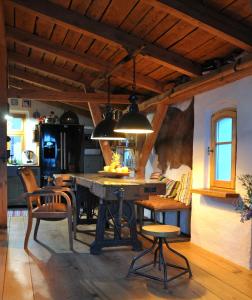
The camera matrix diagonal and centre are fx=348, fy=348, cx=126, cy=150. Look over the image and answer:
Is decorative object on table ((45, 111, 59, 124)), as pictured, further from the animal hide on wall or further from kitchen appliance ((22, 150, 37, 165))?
the animal hide on wall

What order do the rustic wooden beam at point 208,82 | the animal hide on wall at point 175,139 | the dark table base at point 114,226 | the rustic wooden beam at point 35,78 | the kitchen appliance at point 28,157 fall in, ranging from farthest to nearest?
the kitchen appliance at point 28,157, the rustic wooden beam at point 35,78, the animal hide on wall at point 175,139, the dark table base at point 114,226, the rustic wooden beam at point 208,82

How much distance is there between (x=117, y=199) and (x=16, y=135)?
5754 mm

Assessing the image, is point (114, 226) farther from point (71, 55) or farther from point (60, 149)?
point (60, 149)

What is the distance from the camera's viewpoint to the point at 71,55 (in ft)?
16.9

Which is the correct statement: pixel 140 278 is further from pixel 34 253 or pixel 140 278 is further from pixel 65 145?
pixel 65 145

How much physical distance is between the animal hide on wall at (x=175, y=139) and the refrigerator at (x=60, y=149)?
269 cm

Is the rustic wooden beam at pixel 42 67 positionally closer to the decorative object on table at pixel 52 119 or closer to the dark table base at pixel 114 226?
the decorative object on table at pixel 52 119

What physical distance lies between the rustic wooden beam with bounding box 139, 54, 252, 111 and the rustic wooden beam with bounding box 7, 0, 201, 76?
202 mm

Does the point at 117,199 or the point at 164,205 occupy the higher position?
the point at 117,199

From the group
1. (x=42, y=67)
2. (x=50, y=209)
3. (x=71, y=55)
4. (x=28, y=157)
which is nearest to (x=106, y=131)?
(x=71, y=55)

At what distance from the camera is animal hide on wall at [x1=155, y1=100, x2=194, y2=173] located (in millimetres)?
5099

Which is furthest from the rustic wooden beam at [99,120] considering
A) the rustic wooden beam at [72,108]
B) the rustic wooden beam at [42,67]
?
the rustic wooden beam at [72,108]

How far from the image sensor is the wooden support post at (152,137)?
5715mm

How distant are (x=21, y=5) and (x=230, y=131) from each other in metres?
2.74
